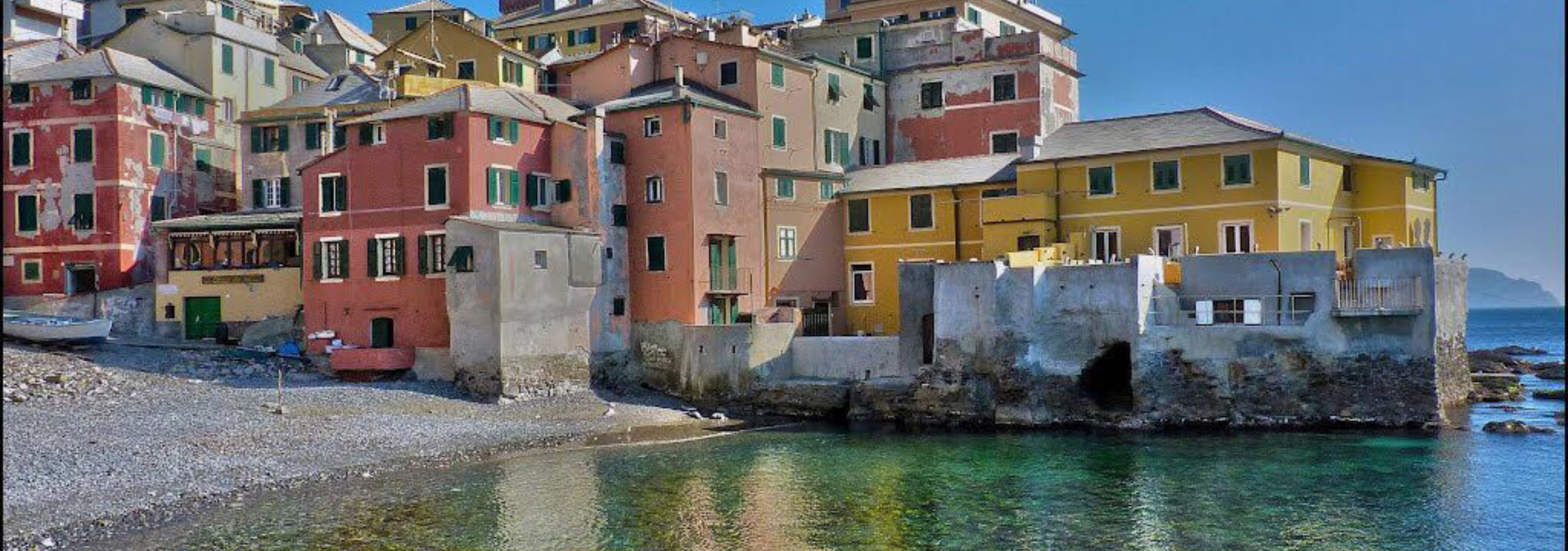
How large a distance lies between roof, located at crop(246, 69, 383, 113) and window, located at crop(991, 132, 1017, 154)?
3095 cm

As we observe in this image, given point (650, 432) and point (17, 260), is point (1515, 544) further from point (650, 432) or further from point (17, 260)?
point (17, 260)

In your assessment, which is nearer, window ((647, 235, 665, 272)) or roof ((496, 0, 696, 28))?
→ window ((647, 235, 665, 272))

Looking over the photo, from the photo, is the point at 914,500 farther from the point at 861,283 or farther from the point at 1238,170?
the point at 861,283

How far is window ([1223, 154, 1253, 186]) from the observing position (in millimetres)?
49375

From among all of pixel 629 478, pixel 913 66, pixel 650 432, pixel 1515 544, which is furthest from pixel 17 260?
pixel 1515 544

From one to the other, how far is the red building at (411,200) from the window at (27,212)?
1540 cm

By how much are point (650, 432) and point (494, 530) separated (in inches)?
636

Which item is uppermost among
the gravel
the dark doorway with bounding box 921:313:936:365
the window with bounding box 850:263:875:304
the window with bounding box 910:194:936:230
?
the window with bounding box 910:194:936:230

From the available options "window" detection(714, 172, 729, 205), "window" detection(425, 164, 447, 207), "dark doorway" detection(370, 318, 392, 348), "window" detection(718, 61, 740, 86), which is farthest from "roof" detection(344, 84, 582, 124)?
"dark doorway" detection(370, 318, 392, 348)

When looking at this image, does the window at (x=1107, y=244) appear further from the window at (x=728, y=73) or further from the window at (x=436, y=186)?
the window at (x=436, y=186)

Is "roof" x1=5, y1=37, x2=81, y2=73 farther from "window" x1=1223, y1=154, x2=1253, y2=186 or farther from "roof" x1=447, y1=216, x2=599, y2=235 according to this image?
"window" x1=1223, y1=154, x2=1253, y2=186

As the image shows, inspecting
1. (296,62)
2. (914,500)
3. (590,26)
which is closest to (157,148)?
(296,62)

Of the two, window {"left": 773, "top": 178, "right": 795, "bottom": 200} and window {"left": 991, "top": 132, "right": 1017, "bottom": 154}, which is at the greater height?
window {"left": 991, "top": 132, "right": 1017, "bottom": 154}

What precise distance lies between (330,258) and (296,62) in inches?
945
